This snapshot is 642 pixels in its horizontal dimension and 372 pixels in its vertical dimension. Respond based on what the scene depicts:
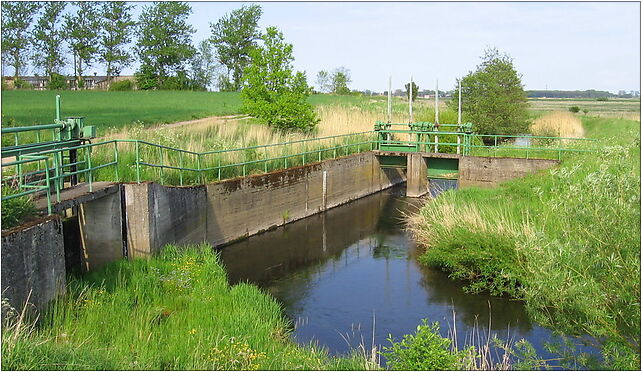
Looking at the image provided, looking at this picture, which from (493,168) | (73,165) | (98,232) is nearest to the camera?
(73,165)

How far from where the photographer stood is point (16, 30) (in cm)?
6462

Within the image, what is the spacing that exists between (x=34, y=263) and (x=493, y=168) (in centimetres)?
1689

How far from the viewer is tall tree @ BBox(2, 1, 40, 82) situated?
62.8 meters

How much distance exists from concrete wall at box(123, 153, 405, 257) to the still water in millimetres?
549

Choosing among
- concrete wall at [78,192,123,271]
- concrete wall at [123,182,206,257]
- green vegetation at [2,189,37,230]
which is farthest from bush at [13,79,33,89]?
green vegetation at [2,189,37,230]

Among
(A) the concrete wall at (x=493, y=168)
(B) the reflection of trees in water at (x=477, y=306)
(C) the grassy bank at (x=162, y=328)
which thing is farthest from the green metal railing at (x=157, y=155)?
(B) the reflection of trees in water at (x=477, y=306)

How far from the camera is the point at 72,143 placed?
11.9 m

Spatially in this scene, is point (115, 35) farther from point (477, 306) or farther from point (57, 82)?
point (477, 306)

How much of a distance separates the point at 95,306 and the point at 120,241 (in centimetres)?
340

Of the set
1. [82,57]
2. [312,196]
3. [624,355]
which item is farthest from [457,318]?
[82,57]

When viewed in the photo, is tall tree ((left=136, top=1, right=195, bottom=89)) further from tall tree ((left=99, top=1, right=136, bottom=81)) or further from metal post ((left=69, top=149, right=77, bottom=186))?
metal post ((left=69, top=149, right=77, bottom=186))

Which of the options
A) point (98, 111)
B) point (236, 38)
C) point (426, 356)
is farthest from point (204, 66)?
point (426, 356)

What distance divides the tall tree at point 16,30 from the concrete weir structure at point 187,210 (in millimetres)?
49713

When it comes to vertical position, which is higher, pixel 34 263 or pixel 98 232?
pixel 34 263
